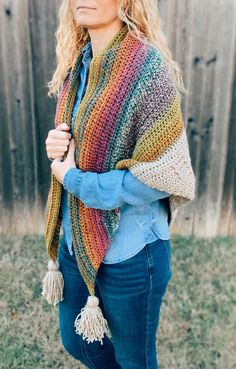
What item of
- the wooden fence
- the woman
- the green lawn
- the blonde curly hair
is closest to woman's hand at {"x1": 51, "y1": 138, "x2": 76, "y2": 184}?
the woman

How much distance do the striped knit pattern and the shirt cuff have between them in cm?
3

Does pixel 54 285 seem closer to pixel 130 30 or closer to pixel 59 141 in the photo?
pixel 59 141

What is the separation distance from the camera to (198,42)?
117 inches

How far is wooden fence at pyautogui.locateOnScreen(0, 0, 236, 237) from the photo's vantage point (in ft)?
9.59

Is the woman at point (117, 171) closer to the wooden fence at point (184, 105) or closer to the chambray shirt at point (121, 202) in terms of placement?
the chambray shirt at point (121, 202)

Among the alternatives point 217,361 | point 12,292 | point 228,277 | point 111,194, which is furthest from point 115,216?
point 228,277

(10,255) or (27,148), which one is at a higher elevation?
(27,148)

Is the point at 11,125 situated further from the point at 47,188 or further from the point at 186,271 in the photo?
the point at 186,271

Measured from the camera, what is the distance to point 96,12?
141 centimetres

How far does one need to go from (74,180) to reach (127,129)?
220 millimetres

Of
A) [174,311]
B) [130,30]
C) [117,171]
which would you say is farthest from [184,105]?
[117,171]

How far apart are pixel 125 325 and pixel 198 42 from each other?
201 cm

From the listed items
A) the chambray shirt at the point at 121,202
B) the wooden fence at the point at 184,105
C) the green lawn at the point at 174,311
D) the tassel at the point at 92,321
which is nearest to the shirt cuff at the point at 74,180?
the chambray shirt at the point at 121,202

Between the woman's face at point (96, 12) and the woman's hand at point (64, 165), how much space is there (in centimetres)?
36
